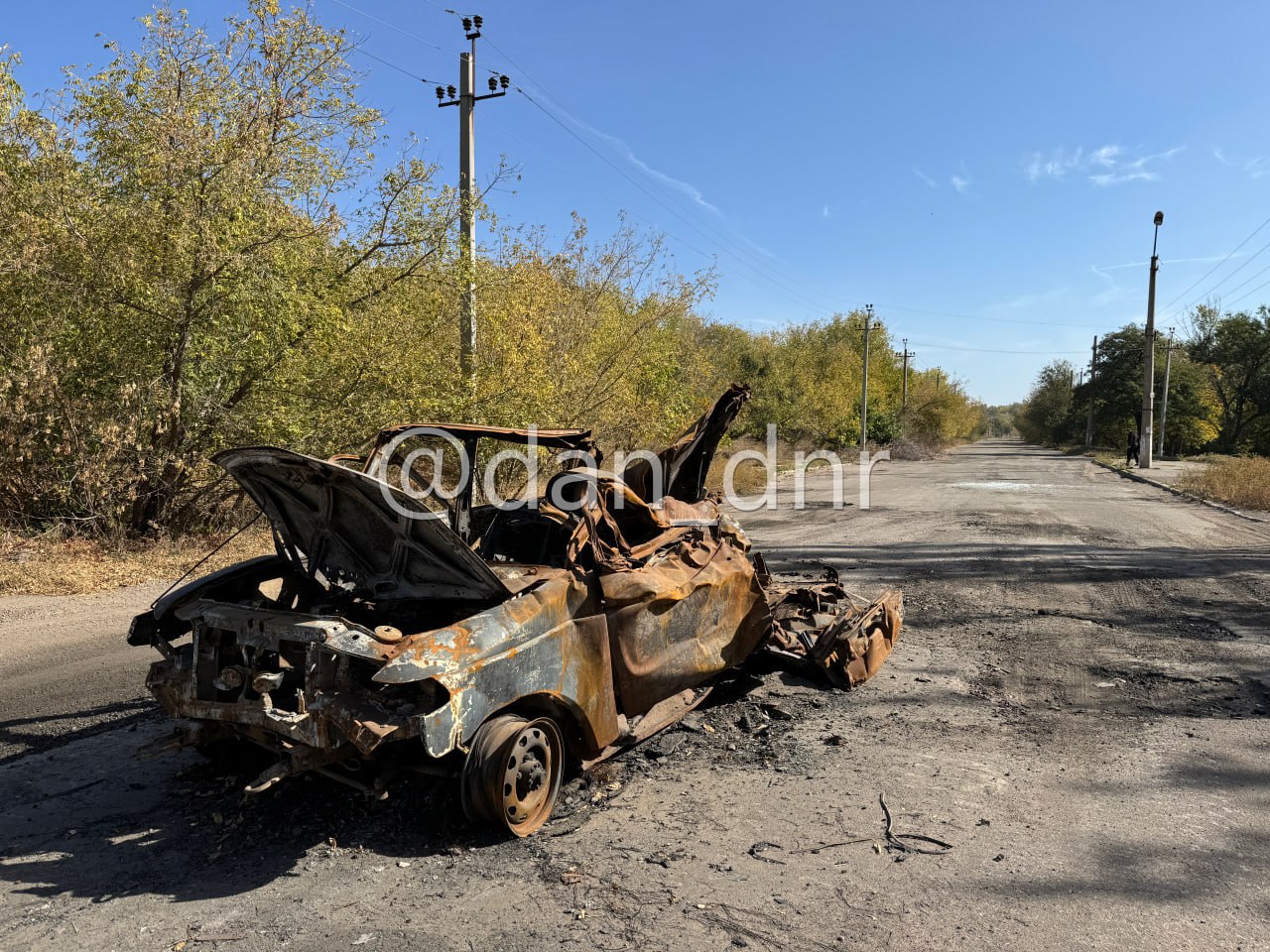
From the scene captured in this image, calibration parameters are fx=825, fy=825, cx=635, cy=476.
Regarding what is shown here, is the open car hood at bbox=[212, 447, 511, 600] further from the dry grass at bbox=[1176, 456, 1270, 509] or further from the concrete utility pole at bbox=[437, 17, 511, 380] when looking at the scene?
the dry grass at bbox=[1176, 456, 1270, 509]

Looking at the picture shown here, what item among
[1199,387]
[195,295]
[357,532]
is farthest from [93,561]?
[1199,387]

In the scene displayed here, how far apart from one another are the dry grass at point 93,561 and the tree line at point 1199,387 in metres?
52.1

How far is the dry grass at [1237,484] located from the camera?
64.1 ft

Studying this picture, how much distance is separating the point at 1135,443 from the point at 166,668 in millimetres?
41746

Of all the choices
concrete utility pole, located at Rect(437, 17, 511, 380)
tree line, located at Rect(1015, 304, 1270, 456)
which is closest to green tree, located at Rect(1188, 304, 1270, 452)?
tree line, located at Rect(1015, 304, 1270, 456)

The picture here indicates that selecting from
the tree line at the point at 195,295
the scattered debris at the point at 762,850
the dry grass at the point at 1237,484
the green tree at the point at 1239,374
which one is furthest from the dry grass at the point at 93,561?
the green tree at the point at 1239,374

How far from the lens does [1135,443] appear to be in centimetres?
3738

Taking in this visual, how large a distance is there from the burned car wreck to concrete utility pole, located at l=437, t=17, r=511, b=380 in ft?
25.7

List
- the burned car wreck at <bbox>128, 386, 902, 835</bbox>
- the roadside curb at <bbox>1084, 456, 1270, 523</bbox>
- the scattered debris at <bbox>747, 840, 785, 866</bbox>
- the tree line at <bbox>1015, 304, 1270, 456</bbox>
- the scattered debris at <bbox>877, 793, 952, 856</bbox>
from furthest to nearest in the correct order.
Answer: the tree line at <bbox>1015, 304, 1270, 456</bbox> → the roadside curb at <bbox>1084, 456, 1270, 523</bbox> → the scattered debris at <bbox>877, 793, 952, 856</bbox> → the scattered debris at <bbox>747, 840, 785, 866</bbox> → the burned car wreck at <bbox>128, 386, 902, 835</bbox>

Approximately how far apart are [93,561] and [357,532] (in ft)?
24.5

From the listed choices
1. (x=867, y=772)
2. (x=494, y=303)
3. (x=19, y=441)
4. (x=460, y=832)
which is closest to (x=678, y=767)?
(x=867, y=772)

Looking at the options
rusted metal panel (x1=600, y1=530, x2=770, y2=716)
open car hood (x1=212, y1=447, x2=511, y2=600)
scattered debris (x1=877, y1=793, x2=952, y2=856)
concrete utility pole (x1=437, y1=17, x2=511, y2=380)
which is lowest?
scattered debris (x1=877, y1=793, x2=952, y2=856)

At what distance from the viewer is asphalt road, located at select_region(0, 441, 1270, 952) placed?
10.1ft

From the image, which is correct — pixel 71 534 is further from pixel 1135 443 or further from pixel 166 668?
pixel 1135 443
